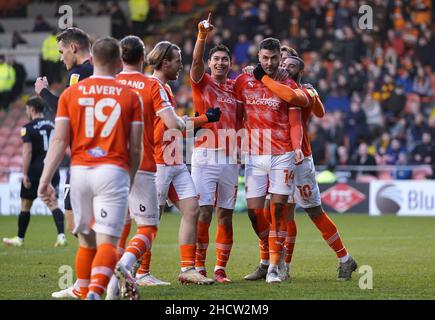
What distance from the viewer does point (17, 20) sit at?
3328cm

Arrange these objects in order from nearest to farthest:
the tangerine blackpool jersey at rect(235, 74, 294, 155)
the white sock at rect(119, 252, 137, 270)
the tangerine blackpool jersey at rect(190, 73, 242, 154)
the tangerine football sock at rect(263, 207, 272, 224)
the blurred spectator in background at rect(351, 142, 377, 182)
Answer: the white sock at rect(119, 252, 137, 270)
the tangerine blackpool jersey at rect(190, 73, 242, 154)
the tangerine blackpool jersey at rect(235, 74, 294, 155)
the tangerine football sock at rect(263, 207, 272, 224)
the blurred spectator in background at rect(351, 142, 377, 182)

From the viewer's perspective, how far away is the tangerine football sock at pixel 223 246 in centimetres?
1092

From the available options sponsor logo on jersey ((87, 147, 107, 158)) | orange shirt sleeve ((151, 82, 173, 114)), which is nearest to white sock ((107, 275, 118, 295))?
sponsor logo on jersey ((87, 147, 107, 158))

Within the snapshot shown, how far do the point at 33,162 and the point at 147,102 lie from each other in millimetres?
7488

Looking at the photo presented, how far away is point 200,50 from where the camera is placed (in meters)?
10.2

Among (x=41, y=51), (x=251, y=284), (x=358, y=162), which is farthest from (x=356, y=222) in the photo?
(x=41, y=51)

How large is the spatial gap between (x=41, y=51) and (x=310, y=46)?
8.38 m

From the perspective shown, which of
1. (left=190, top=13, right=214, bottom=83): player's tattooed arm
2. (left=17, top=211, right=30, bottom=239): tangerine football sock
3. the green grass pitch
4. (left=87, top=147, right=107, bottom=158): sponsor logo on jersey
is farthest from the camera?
(left=17, top=211, right=30, bottom=239): tangerine football sock

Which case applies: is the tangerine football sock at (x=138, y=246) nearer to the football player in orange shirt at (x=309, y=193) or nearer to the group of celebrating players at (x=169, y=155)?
the group of celebrating players at (x=169, y=155)

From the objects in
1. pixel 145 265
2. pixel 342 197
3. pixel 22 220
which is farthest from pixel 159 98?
pixel 342 197

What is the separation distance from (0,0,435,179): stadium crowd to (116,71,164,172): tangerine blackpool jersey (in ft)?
52.6

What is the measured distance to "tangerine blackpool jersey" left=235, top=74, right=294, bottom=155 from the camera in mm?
10914

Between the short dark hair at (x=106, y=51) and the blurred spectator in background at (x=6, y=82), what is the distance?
21973 mm

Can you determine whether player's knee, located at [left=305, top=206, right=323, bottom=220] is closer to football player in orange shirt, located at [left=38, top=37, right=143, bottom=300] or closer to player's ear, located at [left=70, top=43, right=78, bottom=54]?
player's ear, located at [left=70, top=43, right=78, bottom=54]
